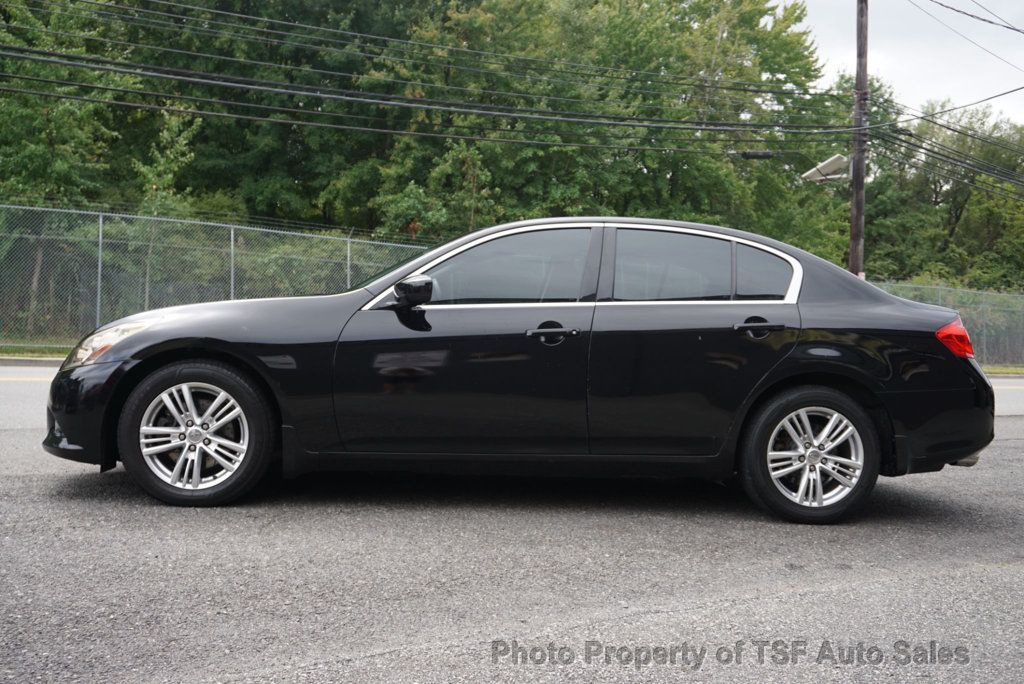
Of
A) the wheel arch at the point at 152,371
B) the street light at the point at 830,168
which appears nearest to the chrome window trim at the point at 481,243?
the wheel arch at the point at 152,371

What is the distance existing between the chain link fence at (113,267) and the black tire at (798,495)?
12.6 metres

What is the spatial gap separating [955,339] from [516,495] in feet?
8.31

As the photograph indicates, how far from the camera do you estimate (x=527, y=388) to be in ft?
16.4

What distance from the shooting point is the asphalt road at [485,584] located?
10.00 feet

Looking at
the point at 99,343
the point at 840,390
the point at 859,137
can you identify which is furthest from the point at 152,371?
the point at 859,137

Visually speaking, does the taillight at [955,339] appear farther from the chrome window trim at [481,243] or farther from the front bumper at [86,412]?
the front bumper at [86,412]

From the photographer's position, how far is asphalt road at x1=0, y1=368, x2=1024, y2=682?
3.05 m

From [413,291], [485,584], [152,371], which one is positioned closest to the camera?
[485,584]

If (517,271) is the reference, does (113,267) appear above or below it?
above

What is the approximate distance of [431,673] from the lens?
2.93 meters

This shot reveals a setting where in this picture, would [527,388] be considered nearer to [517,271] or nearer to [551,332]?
[551,332]

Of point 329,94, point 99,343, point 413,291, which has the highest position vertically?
point 329,94

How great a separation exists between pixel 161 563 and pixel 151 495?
3.60 ft

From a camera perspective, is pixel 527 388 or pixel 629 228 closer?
pixel 527 388
